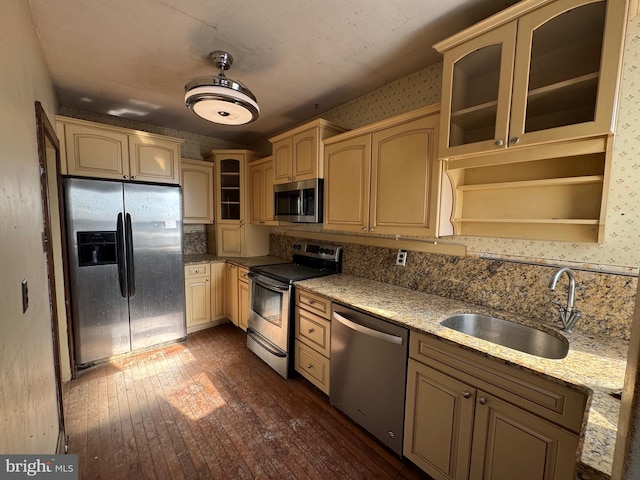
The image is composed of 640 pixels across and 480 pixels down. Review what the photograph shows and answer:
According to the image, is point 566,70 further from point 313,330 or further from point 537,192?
point 313,330

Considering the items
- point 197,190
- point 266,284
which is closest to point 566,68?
point 266,284

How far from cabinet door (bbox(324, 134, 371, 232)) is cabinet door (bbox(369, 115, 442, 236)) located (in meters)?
0.07

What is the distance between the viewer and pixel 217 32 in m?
1.70

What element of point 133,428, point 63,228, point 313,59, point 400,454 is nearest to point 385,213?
point 313,59

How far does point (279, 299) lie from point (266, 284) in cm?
23

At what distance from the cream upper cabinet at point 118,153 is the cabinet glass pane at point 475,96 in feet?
9.06

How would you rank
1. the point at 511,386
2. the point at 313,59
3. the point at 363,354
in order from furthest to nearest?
1. the point at 313,59
2. the point at 363,354
3. the point at 511,386

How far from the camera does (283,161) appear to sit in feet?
9.32

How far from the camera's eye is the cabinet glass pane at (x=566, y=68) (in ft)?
3.76

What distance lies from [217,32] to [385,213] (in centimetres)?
159

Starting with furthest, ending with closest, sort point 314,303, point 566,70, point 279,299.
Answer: point 279,299 → point 314,303 → point 566,70

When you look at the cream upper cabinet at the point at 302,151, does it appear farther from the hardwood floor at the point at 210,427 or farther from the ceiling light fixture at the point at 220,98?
the hardwood floor at the point at 210,427

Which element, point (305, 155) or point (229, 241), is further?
point (229, 241)

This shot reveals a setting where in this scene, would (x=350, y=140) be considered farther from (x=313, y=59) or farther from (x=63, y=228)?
(x=63, y=228)
